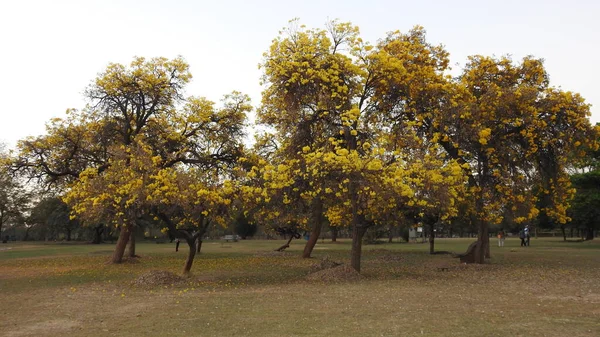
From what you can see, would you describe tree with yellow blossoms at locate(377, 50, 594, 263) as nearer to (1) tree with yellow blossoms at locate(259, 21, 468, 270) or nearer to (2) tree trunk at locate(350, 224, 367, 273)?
(1) tree with yellow blossoms at locate(259, 21, 468, 270)

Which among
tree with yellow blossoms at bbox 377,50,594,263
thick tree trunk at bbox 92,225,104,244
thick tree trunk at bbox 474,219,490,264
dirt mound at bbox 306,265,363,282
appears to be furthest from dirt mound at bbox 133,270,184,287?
thick tree trunk at bbox 92,225,104,244

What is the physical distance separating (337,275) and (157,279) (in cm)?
569

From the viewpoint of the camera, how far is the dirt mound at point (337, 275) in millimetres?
14807

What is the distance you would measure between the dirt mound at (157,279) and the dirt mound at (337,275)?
4.34 metres

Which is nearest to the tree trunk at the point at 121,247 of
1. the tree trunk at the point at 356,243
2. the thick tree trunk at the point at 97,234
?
the tree trunk at the point at 356,243

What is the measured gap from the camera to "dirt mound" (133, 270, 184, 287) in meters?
14.2

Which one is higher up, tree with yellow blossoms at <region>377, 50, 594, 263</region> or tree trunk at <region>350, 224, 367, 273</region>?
tree with yellow blossoms at <region>377, 50, 594, 263</region>

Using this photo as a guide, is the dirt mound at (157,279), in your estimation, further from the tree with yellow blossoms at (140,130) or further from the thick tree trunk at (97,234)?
the thick tree trunk at (97,234)

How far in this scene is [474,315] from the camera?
895 cm

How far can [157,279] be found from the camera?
14.5m

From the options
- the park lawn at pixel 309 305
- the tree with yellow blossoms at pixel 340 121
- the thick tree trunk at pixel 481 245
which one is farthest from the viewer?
the thick tree trunk at pixel 481 245

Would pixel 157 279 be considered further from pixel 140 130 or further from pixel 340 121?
pixel 140 130

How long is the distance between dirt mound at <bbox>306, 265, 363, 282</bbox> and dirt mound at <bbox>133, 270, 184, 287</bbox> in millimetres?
4341

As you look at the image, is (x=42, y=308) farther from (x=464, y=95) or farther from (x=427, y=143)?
(x=464, y=95)
